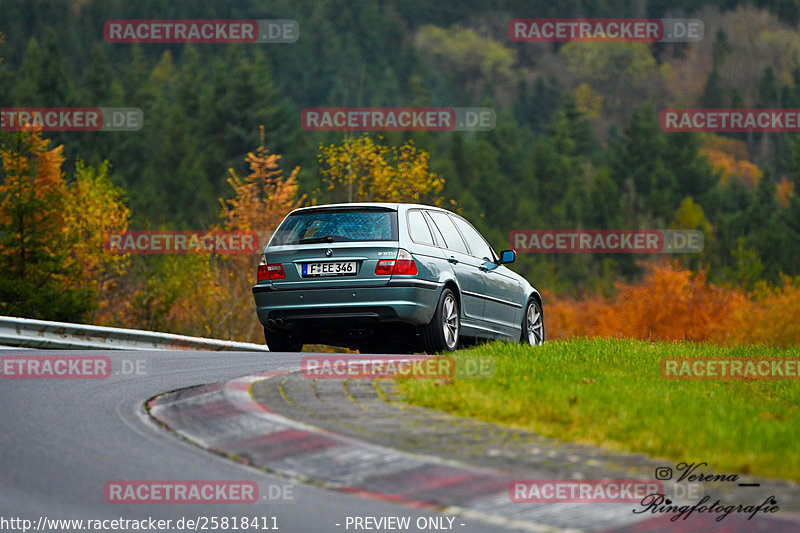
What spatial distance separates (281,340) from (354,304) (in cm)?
180

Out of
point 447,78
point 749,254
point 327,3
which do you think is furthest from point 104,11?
point 749,254

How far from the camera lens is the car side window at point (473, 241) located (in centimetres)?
1437

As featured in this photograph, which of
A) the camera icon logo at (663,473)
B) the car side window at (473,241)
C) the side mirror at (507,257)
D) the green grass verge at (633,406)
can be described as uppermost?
the car side window at (473,241)

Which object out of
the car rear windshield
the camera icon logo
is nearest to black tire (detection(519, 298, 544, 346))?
the car rear windshield

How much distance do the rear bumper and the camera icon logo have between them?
20.5 feet

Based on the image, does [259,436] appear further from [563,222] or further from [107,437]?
[563,222]
